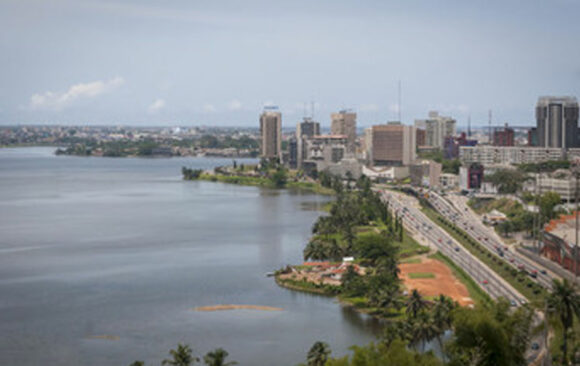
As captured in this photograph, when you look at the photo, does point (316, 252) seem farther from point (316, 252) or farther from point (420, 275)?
point (420, 275)

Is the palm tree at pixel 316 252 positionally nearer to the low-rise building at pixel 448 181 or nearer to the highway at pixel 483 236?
the highway at pixel 483 236

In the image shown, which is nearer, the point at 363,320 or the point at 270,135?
the point at 363,320

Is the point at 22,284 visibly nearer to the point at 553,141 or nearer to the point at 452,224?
the point at 452,224

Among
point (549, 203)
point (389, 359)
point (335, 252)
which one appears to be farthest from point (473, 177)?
point (389, 359)

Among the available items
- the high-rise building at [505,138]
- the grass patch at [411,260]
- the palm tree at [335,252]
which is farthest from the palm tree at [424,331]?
the high-rise building at [505,138]

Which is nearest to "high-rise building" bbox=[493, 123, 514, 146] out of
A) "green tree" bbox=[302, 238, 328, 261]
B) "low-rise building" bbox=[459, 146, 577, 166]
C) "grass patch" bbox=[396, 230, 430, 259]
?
"low-rise building" bbox=[459, 146, 577, 166]

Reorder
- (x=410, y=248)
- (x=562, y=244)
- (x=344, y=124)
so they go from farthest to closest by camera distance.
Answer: (x=344, y=124) → (x=410, y=248) → (x=562, y=244)
